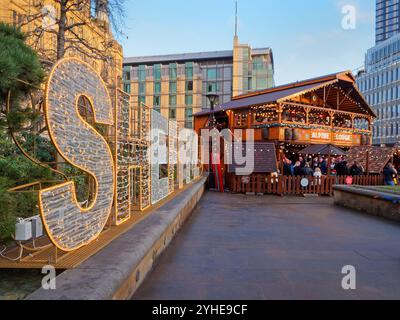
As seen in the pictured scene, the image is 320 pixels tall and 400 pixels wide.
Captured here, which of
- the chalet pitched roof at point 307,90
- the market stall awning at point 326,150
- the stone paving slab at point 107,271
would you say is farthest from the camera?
the chalet pitched roof at point 307,90

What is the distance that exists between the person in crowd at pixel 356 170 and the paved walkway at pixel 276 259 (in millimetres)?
8344

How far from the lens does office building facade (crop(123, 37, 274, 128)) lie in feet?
199

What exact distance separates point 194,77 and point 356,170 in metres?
49.3

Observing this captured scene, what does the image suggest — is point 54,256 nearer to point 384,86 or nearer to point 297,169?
point 297,169

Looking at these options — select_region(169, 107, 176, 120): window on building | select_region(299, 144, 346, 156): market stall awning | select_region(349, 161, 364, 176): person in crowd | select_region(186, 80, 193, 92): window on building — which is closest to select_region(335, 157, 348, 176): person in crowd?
select_region(349, 161, 364, 176): person in crowd

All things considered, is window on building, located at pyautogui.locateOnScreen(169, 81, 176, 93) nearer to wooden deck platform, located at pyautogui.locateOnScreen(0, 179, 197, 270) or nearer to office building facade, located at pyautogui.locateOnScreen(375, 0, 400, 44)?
wooden deck platform, located at pyautogui.locateOnScreen(0, 179, 197, 270)

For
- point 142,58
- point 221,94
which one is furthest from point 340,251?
point 142,58

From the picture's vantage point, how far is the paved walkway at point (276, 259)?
13.2ft

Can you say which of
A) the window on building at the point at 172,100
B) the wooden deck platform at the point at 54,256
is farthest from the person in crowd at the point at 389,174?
the window on building at the point at 172,100

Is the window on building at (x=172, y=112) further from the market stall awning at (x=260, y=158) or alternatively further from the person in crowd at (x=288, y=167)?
the market stall awning at (x=260, y=158)

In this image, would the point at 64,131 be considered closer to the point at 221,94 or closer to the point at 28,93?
the point at 28,93

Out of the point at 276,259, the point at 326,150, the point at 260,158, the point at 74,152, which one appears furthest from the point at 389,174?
the point at 74,152
